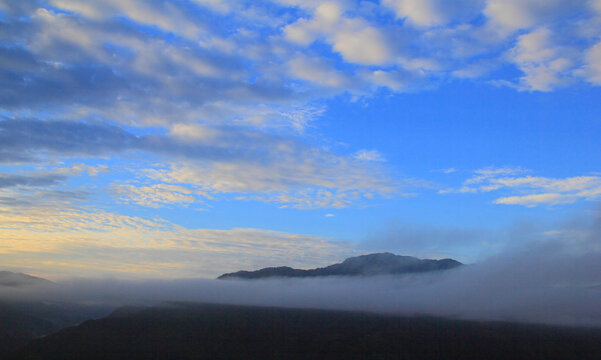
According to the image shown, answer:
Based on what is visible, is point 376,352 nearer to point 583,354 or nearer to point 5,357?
point 583,354

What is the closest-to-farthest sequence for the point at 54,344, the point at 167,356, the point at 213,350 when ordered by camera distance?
the point at 167,356
the point at 213,350
the point at 54,344

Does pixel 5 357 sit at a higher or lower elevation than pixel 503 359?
lower

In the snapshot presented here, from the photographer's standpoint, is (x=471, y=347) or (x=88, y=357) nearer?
(x=88, y=357)

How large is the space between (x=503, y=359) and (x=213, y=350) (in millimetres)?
105864

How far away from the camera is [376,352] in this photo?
177250 millimetres

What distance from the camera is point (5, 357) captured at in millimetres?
183375

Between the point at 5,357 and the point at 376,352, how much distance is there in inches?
5668

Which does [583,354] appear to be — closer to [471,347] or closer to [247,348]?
[471,347]

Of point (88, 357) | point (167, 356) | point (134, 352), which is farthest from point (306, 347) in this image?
point (88, 357)

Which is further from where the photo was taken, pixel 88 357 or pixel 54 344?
pixel 54 344

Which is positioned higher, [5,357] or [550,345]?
[550,345]

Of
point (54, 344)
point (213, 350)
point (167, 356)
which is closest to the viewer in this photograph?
point (167, 356)

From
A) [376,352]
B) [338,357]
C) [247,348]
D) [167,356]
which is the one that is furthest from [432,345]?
[167,356]

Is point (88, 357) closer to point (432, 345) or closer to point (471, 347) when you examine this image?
point (432, 345)
